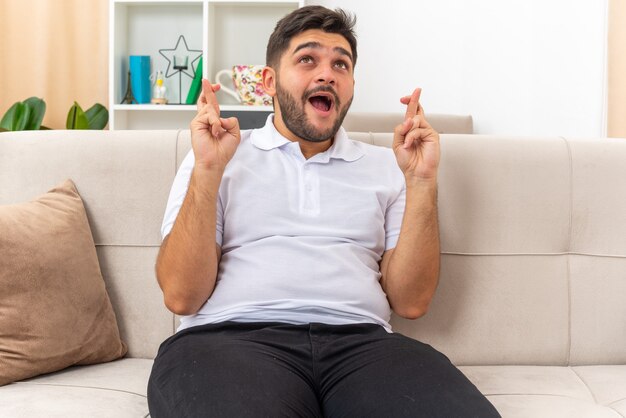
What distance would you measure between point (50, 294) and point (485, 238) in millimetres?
931

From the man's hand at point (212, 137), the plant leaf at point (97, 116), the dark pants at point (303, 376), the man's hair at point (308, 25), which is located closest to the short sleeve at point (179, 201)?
the man's hand at point (212, 137)

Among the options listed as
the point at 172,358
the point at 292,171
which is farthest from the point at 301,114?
the point at 172,358

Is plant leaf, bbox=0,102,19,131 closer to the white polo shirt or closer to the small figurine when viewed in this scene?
the small figurine

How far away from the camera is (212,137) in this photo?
1.43 m

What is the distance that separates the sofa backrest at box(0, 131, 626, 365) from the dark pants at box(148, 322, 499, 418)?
12.0 inches

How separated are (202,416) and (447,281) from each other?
75 cm

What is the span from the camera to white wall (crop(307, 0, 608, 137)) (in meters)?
3.21

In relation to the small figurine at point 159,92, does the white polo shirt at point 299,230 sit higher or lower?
lower

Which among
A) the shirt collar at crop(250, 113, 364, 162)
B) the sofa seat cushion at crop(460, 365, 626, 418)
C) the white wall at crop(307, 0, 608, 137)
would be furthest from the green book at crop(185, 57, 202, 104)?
the sofa seat cushion at crop(460, 365, 626, 418)

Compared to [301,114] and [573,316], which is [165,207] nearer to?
[301,114]

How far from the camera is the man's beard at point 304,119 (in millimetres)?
1604

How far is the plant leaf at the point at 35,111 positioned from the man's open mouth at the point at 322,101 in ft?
7.22

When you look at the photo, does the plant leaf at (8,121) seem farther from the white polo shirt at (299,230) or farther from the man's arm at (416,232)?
the man's arm at (416,232)

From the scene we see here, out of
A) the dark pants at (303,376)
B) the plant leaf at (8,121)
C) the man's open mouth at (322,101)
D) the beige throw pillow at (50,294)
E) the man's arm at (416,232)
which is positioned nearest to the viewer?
the dark pants at (303,376)
